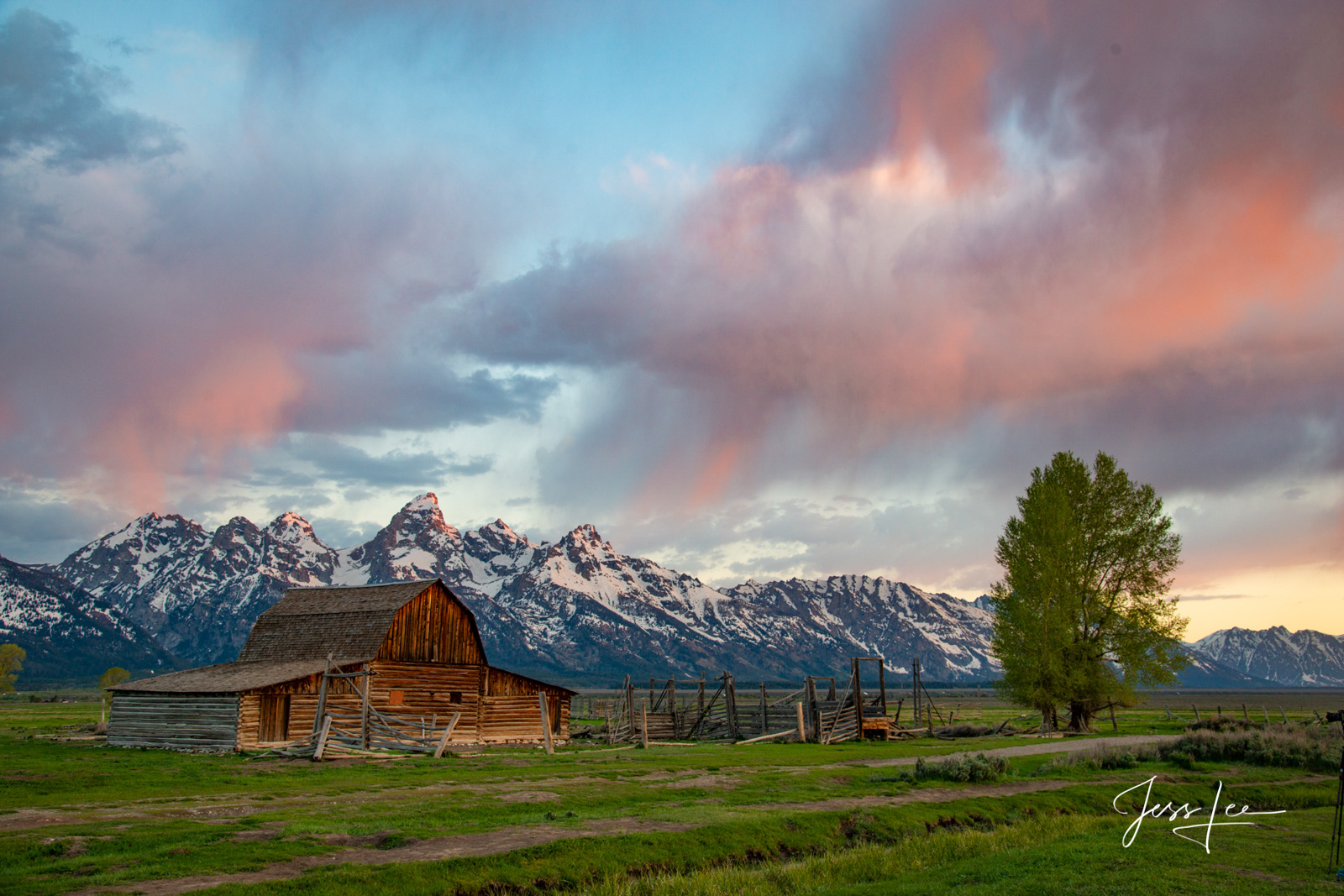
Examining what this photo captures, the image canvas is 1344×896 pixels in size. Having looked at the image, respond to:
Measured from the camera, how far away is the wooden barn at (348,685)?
39.9m

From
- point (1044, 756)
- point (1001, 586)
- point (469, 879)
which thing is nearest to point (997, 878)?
point (469, 879)

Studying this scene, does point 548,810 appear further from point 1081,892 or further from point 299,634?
point 299,634

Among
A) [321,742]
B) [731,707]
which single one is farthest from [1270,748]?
[321,742]

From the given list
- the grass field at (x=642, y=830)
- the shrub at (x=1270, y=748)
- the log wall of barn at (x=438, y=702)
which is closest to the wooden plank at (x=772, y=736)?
the grass field at (x=642, y=830)

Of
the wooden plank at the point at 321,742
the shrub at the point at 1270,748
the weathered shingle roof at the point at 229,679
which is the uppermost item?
the weathered shingle roof at the point at 229,679

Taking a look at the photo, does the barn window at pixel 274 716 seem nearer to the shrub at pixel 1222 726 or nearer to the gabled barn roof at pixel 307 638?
the gabled barn roof at pixel 307 638

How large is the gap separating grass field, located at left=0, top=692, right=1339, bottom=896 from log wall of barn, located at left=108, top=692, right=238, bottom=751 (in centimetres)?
769

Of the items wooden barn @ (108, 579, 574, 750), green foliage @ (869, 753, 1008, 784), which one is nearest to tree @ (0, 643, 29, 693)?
wooden barn @ (108, 579, 574, 750)

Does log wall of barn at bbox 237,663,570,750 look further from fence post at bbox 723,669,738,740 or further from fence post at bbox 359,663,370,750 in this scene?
fence post at bbox 723,669,738,740

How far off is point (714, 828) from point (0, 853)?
13834 mm

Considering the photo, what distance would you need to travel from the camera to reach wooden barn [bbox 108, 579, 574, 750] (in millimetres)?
39938

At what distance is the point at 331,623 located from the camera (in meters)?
49.8
